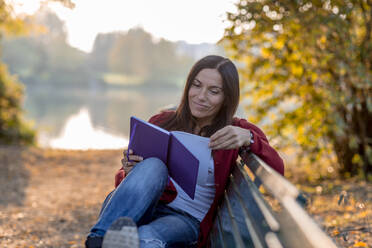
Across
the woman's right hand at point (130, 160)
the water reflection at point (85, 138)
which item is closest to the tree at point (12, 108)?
the water reflection at point (85, 138)

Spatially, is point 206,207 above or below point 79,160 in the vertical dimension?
above

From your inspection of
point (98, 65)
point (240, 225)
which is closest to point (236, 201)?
point (240, 225)

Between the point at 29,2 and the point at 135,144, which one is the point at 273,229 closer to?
the point at 135,144

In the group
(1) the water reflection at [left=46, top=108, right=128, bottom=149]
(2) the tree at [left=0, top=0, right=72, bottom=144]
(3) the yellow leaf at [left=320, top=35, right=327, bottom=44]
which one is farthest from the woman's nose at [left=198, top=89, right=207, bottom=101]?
(1) the water reflection at [left=46, top=108, right=128, bottom=149]

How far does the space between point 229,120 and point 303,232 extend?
1550mm

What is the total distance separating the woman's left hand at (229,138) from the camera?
194 centimetres

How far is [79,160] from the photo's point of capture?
9492 millimetres

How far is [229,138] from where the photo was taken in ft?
6.40

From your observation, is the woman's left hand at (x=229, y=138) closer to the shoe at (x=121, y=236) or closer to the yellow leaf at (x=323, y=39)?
the shoe at (x=121, y=236)

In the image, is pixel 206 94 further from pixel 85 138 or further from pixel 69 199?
pixel 85 138

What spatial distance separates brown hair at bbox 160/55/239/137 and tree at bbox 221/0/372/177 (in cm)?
220

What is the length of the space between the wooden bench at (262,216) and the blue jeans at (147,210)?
216 mm

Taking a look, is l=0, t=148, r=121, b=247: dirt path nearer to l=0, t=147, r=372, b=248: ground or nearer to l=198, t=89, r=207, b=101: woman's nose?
l=0, t=147, r=372, b=248: ground

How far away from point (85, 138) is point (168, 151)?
17.0m
